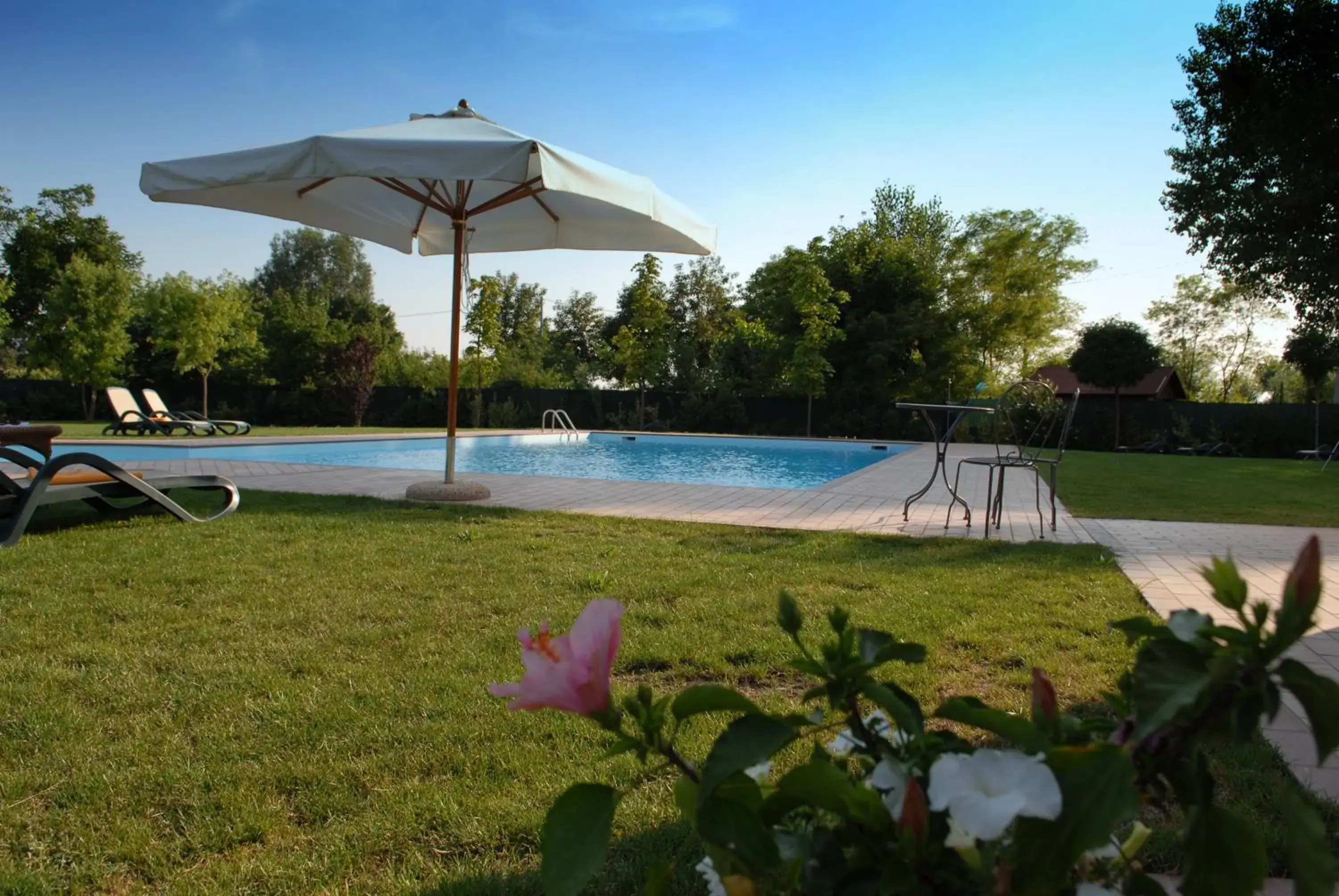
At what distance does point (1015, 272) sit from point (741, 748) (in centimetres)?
3230

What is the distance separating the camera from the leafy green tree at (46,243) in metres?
31.2

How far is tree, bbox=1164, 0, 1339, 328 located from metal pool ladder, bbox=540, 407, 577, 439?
46.0 ft

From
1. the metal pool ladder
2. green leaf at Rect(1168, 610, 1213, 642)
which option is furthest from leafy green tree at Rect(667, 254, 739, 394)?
green leaf at Rect(1168, 610, 1213, 642)

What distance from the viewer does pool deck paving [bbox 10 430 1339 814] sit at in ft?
11.0

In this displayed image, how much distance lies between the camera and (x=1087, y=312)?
35.6 m

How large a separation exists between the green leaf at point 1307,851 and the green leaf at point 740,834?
266 mm

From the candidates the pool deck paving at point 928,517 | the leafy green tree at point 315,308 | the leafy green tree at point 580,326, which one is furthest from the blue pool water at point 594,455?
the leafy green tree at point 580,326

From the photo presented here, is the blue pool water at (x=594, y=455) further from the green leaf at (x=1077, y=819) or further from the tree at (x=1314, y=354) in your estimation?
the tree at (x=1314, y=354)

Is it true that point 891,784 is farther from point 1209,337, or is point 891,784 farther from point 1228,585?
point 1209,337

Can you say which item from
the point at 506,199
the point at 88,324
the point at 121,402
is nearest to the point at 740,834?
the point at 506,199

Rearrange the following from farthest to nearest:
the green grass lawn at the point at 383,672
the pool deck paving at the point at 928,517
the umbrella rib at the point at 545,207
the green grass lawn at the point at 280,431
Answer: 1. the green grass lawn at the point at 280,431
2. the umbrella rib at the point at 545,207
3. the pool deck paving at the point at 928,517
4. the green grass lawn at the point at 383,672

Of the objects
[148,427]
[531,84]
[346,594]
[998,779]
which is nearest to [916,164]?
[531,84]

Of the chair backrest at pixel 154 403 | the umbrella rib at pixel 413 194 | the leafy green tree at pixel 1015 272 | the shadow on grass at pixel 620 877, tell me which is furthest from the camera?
the leafy green tree at pixel 1015 272

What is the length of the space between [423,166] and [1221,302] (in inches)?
1757
